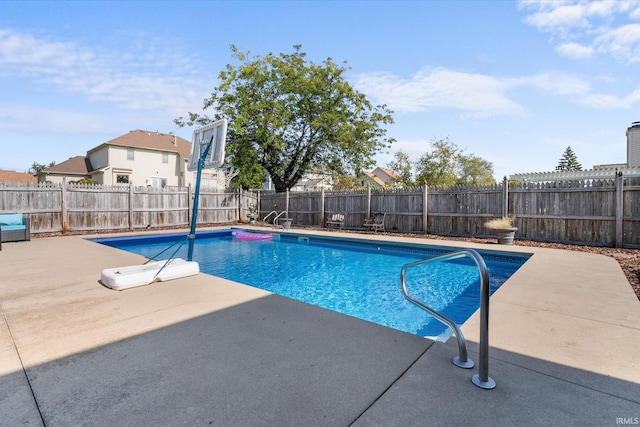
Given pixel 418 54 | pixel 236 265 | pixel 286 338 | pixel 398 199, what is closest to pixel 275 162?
pixel 398 199

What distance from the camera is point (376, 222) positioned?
1246 cm

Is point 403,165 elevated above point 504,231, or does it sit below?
above

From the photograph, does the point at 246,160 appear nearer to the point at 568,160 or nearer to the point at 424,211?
the point at 424,211

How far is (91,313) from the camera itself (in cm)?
335

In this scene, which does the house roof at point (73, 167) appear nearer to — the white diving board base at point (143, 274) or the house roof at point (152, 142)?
the house roof at point (152, 142)

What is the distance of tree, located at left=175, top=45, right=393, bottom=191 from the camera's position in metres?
16.6

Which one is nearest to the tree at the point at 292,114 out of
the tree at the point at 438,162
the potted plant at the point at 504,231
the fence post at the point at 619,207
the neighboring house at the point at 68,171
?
the tree at the point at 438,162

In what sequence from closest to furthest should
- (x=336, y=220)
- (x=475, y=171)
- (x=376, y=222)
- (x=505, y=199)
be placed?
1. (x=505, y=199)
2. (x=376, y=222)
3. (x=336, y=220)
4. (x=475, y=171)

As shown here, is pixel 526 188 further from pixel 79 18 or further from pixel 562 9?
pixel 79 18

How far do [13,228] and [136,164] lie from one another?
1867cm

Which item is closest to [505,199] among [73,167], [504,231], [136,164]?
[504,231]

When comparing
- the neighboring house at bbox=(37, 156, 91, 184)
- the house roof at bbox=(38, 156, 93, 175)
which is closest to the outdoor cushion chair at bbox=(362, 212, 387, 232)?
the neighboring house at bbox=(37, 156, 91, 184)

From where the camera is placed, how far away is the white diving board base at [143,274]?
14.0 ft

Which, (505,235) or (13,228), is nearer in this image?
(505,235)
